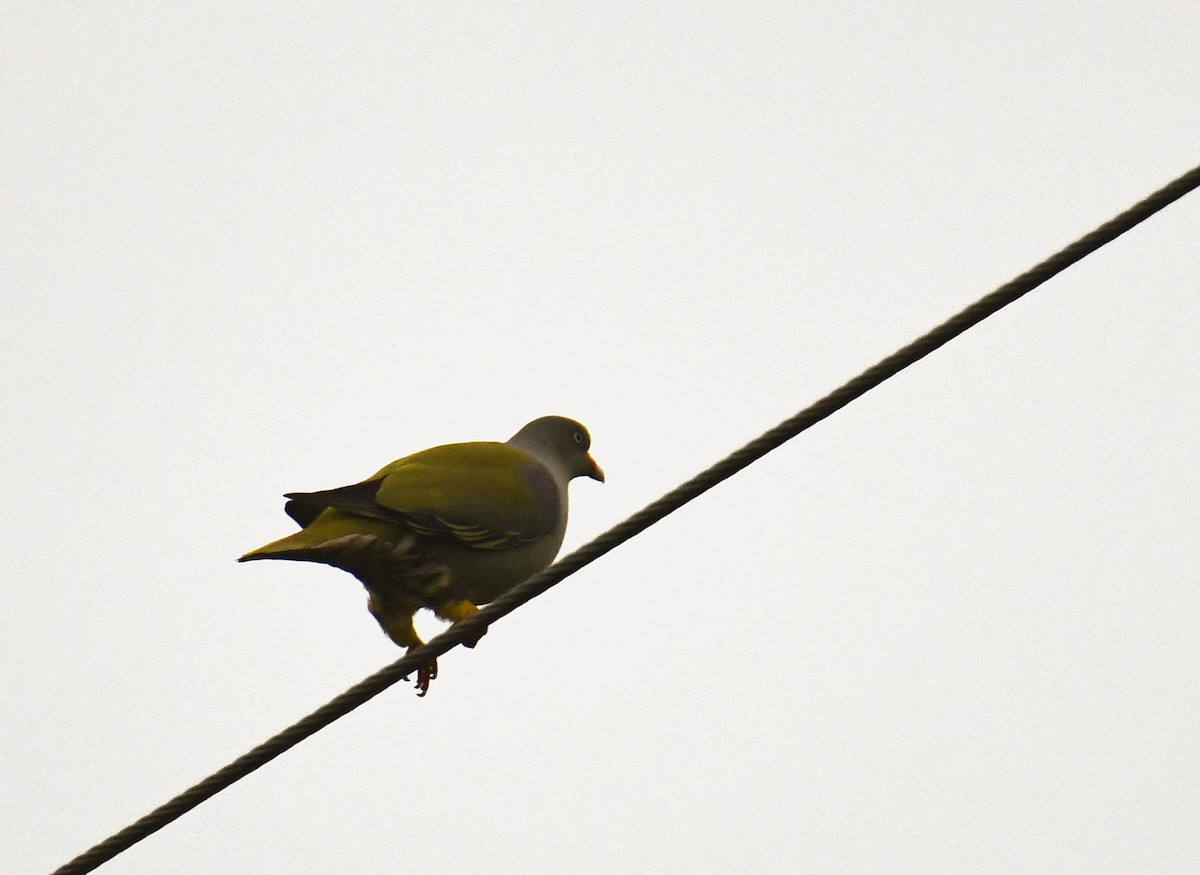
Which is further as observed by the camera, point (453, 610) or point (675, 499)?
point (453, 610)

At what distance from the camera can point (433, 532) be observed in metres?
5.54

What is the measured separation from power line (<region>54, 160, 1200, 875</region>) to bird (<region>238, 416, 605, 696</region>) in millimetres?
1065

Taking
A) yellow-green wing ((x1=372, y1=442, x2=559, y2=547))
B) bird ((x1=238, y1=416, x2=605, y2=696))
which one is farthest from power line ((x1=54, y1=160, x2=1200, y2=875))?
yellow-green wing ((x1=372, y1=442, x2=559, y2=547))

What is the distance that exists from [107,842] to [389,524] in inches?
71.2

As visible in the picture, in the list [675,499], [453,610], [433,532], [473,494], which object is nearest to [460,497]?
[473,494]

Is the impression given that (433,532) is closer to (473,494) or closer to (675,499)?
(473,494)

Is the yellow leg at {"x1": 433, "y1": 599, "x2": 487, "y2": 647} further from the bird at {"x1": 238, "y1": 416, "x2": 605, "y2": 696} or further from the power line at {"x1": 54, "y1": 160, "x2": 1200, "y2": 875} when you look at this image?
the power line at {"x1": 54, "y1": 160, "x2": 1200, "y2": 875}

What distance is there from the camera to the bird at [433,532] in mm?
5355

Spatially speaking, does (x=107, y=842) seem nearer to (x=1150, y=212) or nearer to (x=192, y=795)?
(x=192, y=795)

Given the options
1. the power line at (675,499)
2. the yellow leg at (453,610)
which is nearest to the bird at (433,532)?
the yellow leg at (453,610)

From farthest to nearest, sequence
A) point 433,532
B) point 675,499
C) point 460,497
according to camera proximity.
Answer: point 460,497, point 433,532, point 675,499

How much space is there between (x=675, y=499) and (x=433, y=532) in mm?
1818

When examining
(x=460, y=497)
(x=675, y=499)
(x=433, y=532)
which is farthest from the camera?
(x=460, y=497)

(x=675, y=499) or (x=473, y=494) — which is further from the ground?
(x=473, y=494)
